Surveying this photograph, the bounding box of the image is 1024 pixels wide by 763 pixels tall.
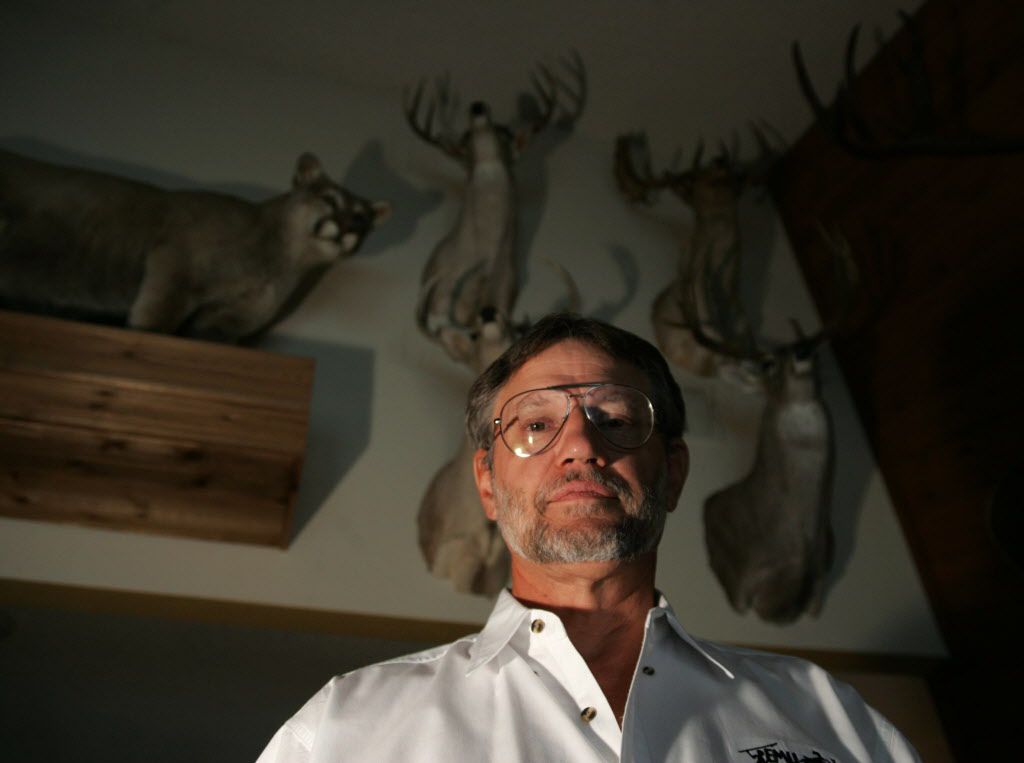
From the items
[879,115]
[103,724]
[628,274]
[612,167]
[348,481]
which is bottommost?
[103,724]

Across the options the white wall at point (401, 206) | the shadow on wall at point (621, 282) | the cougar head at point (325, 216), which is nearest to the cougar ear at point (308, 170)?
the cougar head at point (325, 216)

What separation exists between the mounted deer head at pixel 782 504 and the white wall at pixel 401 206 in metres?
0.07

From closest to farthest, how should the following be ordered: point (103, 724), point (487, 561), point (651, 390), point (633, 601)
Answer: point (633, 601), point (651, 390), point (103, 724), point (487, 561)

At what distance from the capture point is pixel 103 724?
192 cm

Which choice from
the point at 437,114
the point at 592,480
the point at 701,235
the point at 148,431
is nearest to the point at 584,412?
the point at 592,480

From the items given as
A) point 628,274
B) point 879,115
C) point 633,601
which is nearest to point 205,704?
point 633,601

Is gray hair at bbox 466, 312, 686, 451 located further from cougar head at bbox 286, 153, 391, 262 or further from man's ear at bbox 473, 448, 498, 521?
cougar head at bbox 286, 153, 391, 262

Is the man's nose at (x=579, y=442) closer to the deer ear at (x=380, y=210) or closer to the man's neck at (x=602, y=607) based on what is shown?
the man's neck at (x=602, y=607)

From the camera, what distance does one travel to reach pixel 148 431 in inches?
82.0

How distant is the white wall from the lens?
228cm

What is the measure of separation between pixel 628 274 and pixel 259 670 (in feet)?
6.39

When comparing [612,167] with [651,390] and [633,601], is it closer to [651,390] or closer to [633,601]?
[651,390]

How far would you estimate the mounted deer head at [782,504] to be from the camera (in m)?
2.51

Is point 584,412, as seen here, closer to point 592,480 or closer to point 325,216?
point 592,480
